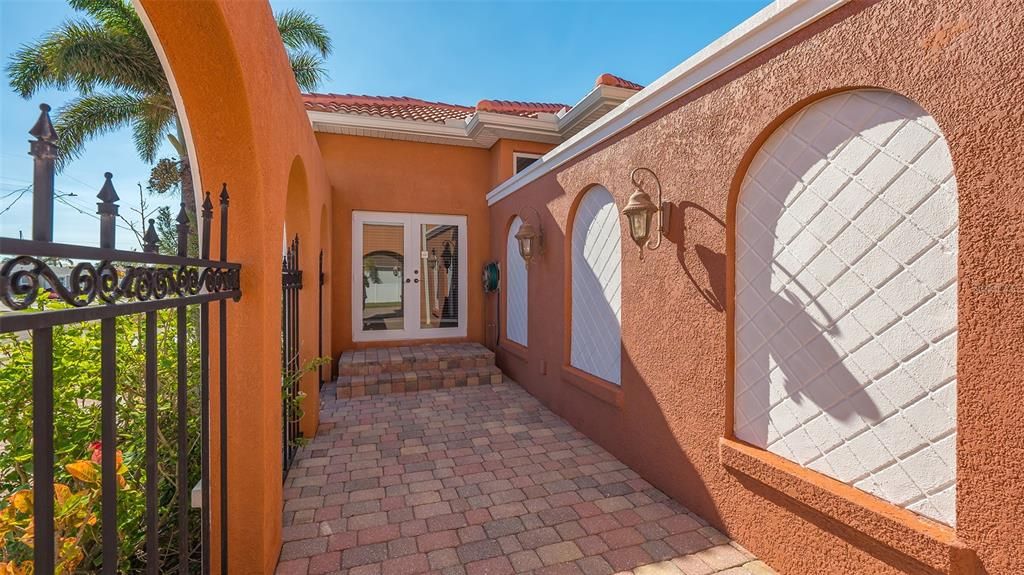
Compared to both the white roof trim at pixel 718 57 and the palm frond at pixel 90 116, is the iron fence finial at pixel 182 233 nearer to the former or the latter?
the white roof trim at pixel 718 57

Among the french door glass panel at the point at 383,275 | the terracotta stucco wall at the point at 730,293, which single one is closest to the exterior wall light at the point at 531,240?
the terracotta stucco wall at the point at 730,293

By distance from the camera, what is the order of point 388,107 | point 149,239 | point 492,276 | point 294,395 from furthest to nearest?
point 388,107
point 492,276
point 294,395
point 149,239

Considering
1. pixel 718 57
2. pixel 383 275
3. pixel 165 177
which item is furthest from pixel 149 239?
pixel 165 177

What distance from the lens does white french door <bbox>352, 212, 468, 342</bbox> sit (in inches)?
301

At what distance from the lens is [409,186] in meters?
7.80

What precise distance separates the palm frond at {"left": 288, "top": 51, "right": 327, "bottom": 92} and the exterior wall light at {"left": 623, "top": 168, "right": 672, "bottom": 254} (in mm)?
7676

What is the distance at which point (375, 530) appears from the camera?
303 centimetres

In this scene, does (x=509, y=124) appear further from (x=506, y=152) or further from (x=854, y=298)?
(x=854, y=298)

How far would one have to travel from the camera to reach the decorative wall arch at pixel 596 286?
4.27 metres

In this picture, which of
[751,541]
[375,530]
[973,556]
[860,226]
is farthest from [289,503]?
[860,226]

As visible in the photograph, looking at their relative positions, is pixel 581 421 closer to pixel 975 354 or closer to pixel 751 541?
pixel 751 541

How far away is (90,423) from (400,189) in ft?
19.6

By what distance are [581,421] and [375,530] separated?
2503 mm

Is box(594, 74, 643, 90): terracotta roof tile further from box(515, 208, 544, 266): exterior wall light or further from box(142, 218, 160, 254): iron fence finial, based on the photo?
box(142, 218, 160, 254): iron fence finial
